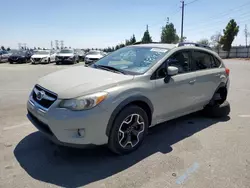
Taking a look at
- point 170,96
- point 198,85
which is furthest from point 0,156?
point 198,85

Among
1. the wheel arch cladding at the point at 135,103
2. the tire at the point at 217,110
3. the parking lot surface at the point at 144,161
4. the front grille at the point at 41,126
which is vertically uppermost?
the wheel arch cladding at the point at 135,103

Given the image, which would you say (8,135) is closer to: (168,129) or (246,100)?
(168,129)

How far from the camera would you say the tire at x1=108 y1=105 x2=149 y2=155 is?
312 centimetres

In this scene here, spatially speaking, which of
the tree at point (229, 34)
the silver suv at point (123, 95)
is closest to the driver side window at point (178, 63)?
the silver suv at point (123, 95)

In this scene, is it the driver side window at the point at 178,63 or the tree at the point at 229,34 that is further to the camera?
the tree at the point at 229,34

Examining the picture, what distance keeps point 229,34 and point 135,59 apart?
51140 mm

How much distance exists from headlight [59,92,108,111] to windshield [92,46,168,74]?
2.95 feet

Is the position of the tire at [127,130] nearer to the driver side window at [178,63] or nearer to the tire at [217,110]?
the driver side window at [178,63]

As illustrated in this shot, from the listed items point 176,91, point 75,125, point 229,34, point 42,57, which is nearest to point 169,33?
point 229,34

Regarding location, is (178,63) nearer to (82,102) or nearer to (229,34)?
(82,102)

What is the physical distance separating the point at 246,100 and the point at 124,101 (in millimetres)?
5398

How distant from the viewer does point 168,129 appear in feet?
14.6

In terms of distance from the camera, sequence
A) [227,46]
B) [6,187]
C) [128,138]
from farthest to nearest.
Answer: [227,46] < [128,138] < [6,187]

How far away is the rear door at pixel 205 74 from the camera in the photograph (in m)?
4.46
